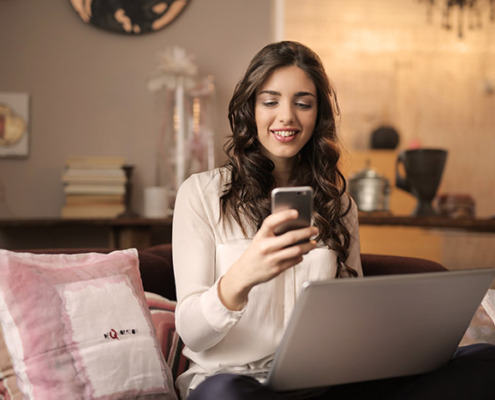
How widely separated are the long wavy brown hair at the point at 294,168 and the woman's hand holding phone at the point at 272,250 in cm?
37

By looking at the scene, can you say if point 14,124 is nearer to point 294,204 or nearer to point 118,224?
point 118,224

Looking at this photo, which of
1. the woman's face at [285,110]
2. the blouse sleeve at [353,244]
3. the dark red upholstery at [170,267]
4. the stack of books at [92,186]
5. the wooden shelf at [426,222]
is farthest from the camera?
the stack of books at [92,186]

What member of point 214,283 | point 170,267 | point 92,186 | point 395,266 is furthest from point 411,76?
point 214,283

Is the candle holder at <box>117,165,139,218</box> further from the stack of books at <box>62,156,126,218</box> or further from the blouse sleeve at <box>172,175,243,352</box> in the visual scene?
the blouse sleeve at <box>172,175,243,352</box>

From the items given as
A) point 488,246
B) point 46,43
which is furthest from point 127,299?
point 488,246

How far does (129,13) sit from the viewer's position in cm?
274

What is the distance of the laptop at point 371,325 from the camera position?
2.91 ft

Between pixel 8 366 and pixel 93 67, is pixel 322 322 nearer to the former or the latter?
pixel 8 366

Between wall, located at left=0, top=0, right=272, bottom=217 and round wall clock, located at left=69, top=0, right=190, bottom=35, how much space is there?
37 millimetres

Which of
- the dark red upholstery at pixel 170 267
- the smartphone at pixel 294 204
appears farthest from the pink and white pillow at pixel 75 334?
the smartphone at pixel 294 204

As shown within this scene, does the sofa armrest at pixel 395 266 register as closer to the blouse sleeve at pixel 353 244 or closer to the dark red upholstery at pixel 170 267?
the dark red upholstery at pixel 170 267

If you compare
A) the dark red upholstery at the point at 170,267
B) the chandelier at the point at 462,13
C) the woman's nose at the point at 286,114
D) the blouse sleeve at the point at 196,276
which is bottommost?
the dark red upholstery at the point at 170,267

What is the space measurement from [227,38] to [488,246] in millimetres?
3486

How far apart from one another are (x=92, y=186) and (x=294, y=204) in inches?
67.1
